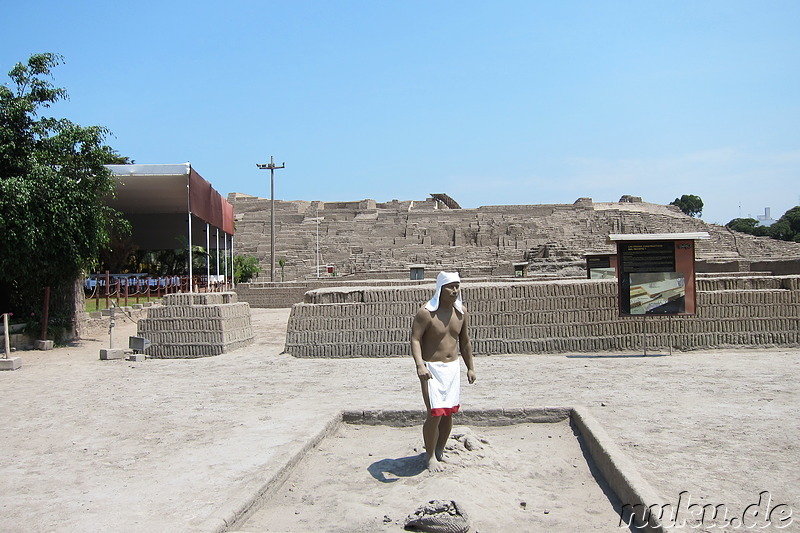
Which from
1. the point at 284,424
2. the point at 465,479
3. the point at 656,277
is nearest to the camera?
the point at 465,479

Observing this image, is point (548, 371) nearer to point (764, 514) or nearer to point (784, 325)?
point (784, 325)

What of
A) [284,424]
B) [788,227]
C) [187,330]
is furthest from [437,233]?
Result: [284,424]

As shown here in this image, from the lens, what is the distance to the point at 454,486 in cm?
443

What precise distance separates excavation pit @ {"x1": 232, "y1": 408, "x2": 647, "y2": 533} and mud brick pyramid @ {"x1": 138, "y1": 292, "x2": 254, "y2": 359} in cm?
598

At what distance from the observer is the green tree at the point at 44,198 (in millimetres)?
12188

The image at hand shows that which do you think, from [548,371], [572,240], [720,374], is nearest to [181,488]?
[548,371]

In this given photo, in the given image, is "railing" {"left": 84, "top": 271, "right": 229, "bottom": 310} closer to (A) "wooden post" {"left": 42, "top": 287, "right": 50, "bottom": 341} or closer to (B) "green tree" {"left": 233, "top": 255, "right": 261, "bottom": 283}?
(B) "green tree" {"left": 233, "top": 255, "right": 261, "bottom": 283}

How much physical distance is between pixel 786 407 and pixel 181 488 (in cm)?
531

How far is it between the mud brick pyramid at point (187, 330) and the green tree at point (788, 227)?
71.2 m

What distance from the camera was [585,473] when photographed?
4934 millimetres

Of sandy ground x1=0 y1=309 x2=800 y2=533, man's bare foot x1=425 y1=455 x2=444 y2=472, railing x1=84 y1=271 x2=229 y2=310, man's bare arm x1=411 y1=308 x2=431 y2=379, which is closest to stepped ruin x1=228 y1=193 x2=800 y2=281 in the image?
railing x1=84 y1=271 x2=229 y2=310

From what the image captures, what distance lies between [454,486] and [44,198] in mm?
10709

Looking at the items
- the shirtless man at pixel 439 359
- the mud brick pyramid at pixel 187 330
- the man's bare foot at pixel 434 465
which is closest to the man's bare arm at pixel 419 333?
the shirtless man at pixel 439 359

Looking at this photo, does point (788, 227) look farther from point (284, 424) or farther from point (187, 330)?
point (284, 424)
